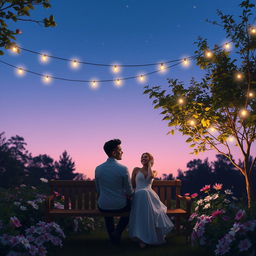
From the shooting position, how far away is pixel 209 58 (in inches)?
365

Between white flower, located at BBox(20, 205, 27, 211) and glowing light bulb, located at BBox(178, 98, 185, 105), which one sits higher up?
glowing light bulb, located at BBox(178, 98, 185, 105)

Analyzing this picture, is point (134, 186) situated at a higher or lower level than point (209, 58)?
lower

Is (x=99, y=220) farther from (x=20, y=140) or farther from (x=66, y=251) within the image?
(x=20, y=140)

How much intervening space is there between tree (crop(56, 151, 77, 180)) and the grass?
6753 centimetres

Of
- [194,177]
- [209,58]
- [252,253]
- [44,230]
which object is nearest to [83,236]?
[44,230]

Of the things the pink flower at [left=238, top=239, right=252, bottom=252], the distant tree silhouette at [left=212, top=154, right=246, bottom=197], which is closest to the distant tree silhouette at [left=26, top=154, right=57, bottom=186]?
the distant tree silhouette at [left=212, top=154, right=246, bottom=197]

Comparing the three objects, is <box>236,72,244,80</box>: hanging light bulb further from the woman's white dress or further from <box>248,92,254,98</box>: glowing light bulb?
the woman's white dress

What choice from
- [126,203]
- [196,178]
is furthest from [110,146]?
[196,178]

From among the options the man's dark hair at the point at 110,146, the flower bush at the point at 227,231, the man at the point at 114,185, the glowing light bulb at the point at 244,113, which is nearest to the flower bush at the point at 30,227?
the man at the point at 114,185

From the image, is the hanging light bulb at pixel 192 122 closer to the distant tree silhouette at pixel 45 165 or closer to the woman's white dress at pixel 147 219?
the woman's white dress at pixel 147 219

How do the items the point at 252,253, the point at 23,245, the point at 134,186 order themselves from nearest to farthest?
the point at 252,253 → the point at 23,245 → the point at 134,186

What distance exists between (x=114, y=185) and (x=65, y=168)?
2740 inches

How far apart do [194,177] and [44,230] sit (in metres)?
50.9

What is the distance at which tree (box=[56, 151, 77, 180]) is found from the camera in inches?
2916
